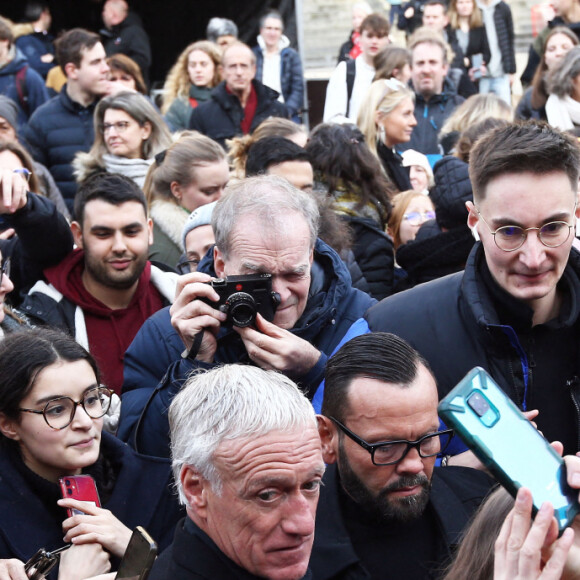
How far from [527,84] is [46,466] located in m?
8.91

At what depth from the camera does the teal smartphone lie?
199 cm

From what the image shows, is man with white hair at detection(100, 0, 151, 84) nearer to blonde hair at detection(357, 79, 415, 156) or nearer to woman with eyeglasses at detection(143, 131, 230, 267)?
blonde hair at detection(357, 79, 415, 156)

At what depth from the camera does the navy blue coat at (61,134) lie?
7289 mm

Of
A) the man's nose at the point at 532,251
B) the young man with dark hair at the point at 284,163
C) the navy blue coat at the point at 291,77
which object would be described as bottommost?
the navy blue coat at the point at 291,77

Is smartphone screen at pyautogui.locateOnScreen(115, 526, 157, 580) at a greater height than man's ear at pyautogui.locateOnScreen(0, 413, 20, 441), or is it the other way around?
smartphone screen at pyautogui.locateOnScreen(115, 526, 157, 580)

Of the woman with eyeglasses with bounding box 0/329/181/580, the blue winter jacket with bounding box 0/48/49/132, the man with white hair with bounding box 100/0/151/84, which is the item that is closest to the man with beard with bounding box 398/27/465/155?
the blue winter jacket with bounding box 0/48/49/132

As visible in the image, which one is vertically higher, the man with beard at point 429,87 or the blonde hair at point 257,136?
the blonde hair at point 257,136

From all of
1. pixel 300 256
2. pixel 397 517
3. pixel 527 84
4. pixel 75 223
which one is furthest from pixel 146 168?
pixel 527 84

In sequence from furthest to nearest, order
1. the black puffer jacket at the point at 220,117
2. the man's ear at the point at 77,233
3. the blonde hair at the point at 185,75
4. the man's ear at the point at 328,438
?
the blonde hair at the point at 185,75 < the black puffer jacket at the point at 220,117 < the man's ear at the point at 77,233 < the man's ear at the point at 328,438

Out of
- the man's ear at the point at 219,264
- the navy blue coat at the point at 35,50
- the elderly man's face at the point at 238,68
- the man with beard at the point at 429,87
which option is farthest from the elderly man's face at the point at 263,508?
the navy blue coat at the point at 35,50

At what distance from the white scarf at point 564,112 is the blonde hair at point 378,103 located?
104cm

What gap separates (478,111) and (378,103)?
701 millimetres

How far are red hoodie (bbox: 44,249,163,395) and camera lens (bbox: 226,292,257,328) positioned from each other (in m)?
1.32

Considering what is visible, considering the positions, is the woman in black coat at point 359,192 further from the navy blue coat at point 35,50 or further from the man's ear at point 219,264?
the navy blue coat at point 35,50
